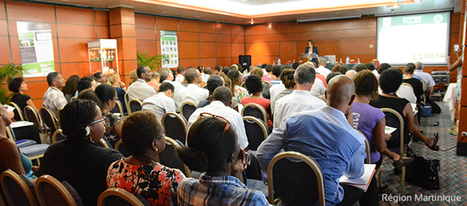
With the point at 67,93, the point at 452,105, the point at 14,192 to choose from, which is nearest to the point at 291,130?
the point at 14,192

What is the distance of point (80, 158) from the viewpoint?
1.75m

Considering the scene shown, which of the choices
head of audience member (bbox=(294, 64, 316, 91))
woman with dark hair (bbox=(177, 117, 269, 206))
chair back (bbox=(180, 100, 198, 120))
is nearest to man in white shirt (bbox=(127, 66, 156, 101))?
chair back (bbox=(180, 100, 198, 120))

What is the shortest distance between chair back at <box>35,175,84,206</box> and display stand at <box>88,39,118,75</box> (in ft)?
25.7

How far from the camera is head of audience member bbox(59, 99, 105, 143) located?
1.80 meters

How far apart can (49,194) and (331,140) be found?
1.55 m

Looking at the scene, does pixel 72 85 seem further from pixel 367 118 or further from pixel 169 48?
pixel 169 48

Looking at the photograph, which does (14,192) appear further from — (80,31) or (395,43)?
(395,43)

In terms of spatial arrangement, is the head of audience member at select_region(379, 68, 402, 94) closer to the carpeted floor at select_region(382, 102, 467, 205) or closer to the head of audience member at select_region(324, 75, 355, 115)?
the carpeted floor at select_region(382, 102, 467, 205)

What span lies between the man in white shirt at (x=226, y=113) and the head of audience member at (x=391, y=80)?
171cm

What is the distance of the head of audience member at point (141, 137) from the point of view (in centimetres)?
155

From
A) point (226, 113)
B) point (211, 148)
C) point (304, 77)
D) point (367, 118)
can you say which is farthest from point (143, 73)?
point (211, 148)

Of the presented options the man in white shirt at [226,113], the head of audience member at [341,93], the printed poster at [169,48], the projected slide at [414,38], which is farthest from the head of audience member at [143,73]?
the projected slide at [414,38]

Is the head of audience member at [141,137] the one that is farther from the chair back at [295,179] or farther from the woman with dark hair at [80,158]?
the chair back at [295,179]

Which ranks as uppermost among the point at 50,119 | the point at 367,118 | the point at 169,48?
the point at 169,48
